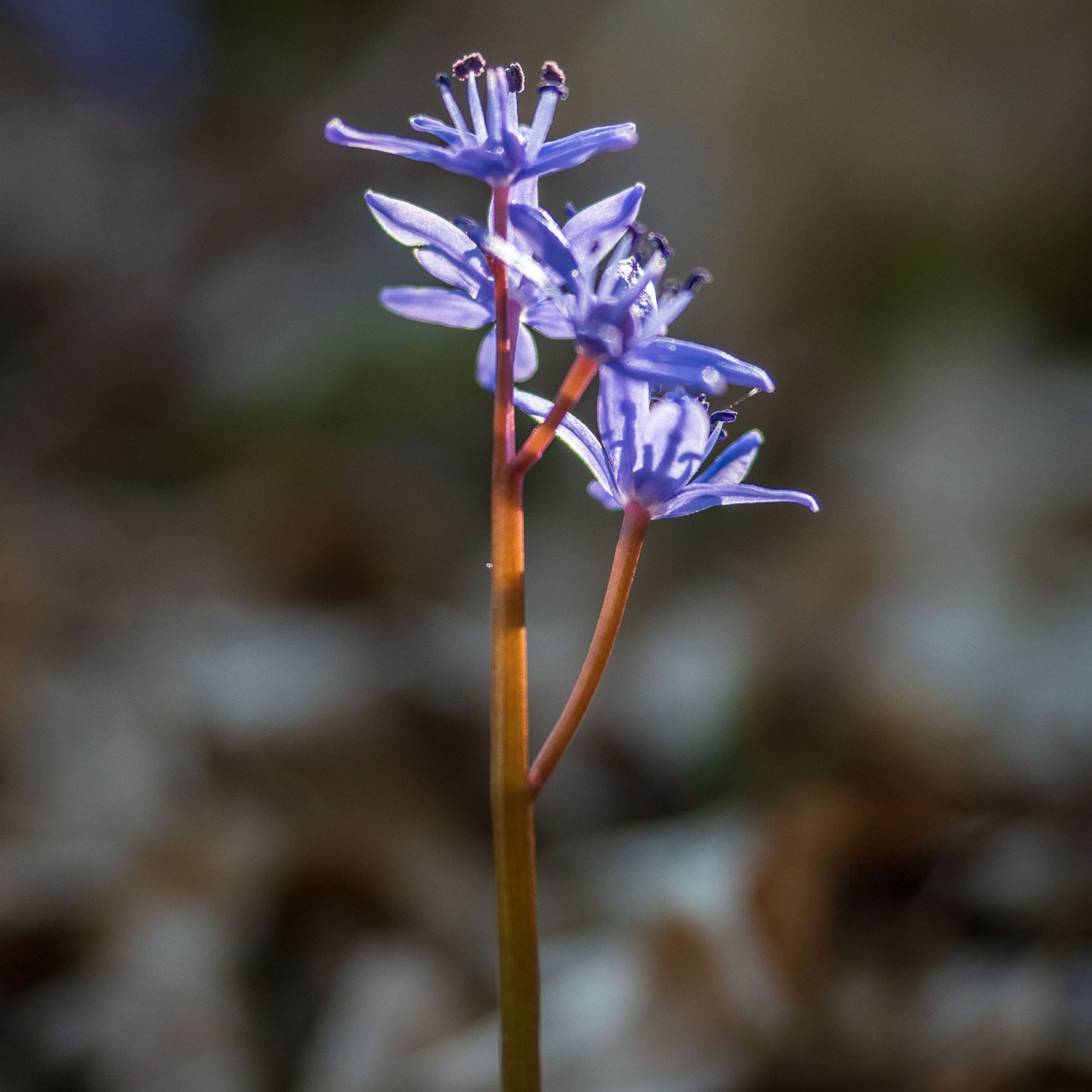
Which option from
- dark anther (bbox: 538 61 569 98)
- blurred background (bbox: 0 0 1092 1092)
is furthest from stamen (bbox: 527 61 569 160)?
blurred background (bbox: 0 0 1092 1092)

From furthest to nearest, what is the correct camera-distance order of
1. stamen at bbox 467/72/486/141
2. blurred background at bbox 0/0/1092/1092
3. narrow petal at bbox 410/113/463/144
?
Result: blurred background at bbox 0/0/1092/1092 → stamen at bbox 467/72/486/141 → narrow petal at bbox 410/113/463/144

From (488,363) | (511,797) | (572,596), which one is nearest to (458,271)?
(488,363)

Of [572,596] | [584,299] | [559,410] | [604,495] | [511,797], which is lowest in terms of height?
[572,596]

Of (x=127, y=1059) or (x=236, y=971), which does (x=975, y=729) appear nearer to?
(x=236, y=971)

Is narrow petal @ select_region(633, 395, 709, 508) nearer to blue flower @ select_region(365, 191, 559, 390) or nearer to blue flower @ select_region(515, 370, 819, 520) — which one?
blue flower @ select_region(515, 370, 819, 520)

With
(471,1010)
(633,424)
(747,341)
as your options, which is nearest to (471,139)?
(633,424)

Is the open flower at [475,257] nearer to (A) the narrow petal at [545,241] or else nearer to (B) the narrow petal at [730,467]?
(A) the narrow petal at [545,241]

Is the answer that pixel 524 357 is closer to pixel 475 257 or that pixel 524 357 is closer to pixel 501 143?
pixel 475 257

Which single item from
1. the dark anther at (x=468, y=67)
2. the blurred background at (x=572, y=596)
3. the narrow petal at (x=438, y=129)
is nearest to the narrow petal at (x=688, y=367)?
the narrow petal at (x=438, y=129)
